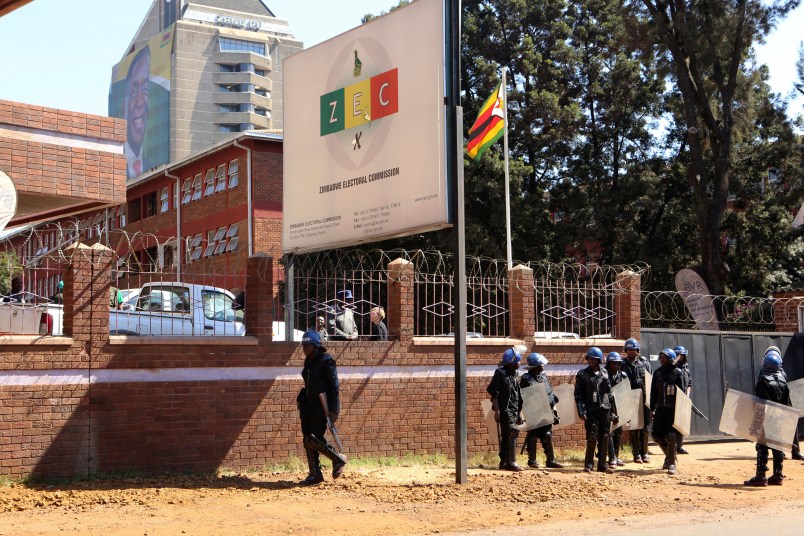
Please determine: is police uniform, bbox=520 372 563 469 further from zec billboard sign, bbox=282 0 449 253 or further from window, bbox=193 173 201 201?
window, bbox=193 173 201 201

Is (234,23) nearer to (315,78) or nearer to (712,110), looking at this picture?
(712,110)

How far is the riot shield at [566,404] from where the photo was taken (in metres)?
15.7

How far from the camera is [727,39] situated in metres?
31.8

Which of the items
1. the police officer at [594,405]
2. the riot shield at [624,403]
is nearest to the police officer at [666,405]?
the riot shield at [624,403]

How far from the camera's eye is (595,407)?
47.6 ft

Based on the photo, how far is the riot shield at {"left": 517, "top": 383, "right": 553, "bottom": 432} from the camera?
48.6 ft

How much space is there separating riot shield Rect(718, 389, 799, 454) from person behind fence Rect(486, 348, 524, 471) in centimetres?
289

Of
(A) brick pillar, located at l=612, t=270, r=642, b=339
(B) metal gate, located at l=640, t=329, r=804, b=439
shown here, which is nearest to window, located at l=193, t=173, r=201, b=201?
(B) metal gate, located at l=640, t=329, r=804, b=439

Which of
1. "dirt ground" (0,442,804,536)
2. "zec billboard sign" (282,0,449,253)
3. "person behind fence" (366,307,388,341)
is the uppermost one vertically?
"zec billboard sign" (282,0,449,253)

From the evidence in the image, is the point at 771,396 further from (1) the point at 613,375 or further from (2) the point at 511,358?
(2) the point at 511,358

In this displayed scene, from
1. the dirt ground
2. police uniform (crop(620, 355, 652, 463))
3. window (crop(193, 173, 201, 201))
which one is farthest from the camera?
window (crop(193, 173, 201, 201))

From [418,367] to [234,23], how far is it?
98.2 metres

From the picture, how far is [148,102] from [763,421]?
97.5 metres

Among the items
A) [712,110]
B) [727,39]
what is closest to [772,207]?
[712,110]
